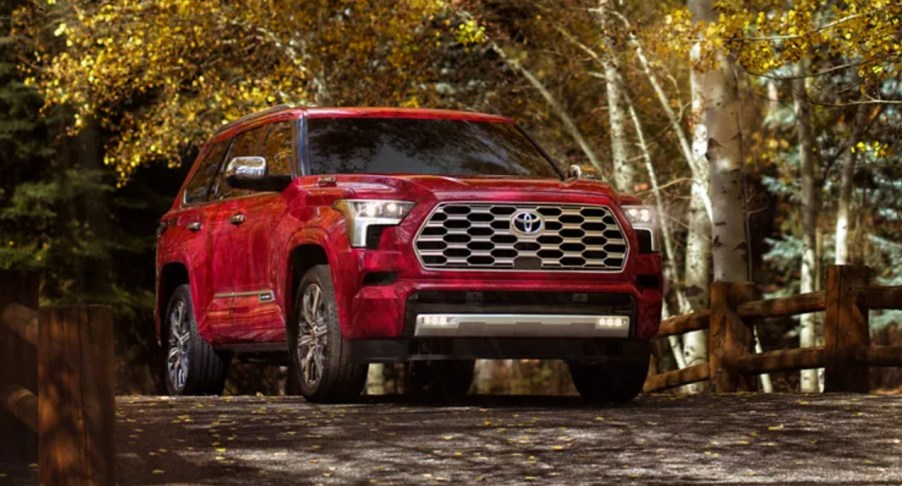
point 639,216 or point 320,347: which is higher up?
point 639,216

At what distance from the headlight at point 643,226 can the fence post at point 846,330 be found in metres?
2.81

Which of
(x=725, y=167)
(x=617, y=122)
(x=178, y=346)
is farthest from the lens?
(x=617, y=122)

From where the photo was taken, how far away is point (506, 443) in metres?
9.88

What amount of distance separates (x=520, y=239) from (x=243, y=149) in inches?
122

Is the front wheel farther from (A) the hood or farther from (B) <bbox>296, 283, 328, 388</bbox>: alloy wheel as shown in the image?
(B) <bbox>296, 283, 328, 388</bbox>: alloy wheel

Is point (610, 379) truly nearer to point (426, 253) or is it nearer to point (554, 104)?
point (426, 253)

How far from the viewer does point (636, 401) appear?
13250 mm

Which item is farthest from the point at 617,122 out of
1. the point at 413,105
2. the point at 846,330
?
the point at 846,330

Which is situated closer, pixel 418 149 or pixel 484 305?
pixel 484 305

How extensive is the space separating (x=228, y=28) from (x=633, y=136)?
367 inches

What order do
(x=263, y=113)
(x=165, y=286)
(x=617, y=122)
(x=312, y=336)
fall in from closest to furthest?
(x=312, y=336) → (x=263, y=113) → (x=165, y=286) → (x=617, y=122)

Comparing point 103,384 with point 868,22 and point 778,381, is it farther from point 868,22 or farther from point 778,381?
point 778,381

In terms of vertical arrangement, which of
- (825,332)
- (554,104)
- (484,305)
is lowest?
(825,332)

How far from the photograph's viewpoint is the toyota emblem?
11.9 m
